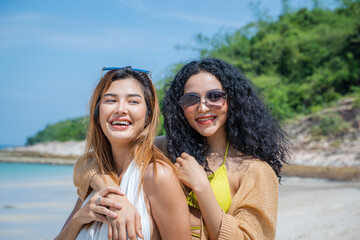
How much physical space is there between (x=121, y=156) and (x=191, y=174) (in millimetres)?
543

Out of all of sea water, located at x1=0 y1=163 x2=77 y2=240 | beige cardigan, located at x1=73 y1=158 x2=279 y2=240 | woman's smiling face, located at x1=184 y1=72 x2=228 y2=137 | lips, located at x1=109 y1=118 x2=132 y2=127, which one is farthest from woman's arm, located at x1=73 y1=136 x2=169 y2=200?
sea water, located at x1=0 y1=163 x2=77 y2=240

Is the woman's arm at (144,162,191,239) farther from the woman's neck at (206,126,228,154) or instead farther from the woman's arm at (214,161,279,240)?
the woman's neck at (206,126,228,154)

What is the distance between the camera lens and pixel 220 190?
2.82 metres

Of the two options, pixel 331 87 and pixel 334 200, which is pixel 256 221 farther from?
pixel 331 87

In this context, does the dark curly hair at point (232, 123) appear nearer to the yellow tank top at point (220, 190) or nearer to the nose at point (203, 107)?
the yellow tank top at point (220, 190)

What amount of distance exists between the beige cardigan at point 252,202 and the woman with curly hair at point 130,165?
17 centimetres

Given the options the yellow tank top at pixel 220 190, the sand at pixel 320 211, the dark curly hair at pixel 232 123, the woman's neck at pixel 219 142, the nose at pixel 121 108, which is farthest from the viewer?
the sand at pixel 320 211

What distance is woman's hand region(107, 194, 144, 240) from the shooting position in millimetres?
2234

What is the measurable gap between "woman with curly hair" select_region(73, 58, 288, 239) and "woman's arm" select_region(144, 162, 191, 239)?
0.21m

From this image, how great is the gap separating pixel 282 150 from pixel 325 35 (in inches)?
989

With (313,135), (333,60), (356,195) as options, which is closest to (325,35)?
(333,60)

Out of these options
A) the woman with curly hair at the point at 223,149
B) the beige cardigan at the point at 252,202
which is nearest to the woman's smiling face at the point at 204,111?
the woman with curly hair at the point at 223,149

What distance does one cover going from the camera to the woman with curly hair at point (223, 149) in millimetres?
2580

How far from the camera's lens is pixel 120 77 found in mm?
2629
